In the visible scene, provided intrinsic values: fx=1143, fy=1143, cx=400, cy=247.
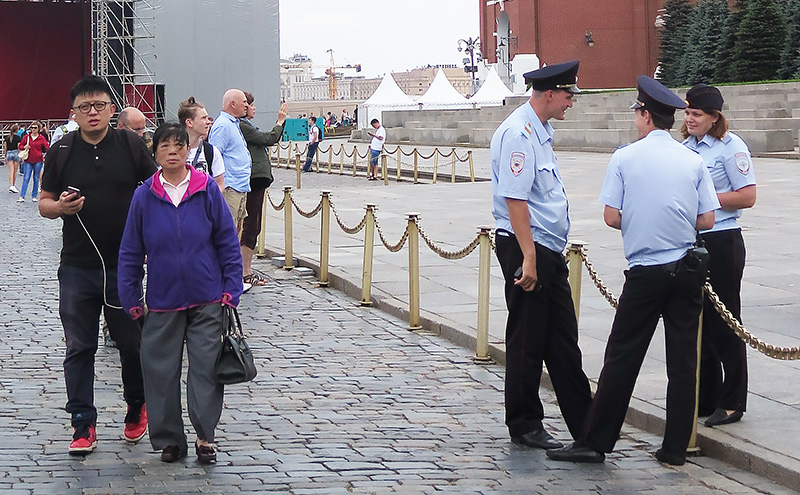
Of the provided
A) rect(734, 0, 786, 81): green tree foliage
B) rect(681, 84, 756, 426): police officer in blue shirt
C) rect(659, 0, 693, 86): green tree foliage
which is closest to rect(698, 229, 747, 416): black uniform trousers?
rect(681, 84, 756, 426): police officer in blue shirt

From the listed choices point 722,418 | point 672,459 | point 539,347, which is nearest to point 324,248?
point 539,347

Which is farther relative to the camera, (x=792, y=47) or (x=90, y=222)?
(x=792, y=47)

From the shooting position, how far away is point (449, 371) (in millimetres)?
8039

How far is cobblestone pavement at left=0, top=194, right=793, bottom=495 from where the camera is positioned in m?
5.42

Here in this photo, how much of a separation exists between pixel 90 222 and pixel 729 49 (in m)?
32.9

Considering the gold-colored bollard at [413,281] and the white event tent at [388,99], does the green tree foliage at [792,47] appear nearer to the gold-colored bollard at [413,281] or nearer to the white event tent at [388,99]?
the white event tent at [388,99]

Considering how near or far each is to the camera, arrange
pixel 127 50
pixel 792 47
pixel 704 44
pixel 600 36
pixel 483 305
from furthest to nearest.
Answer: pixel 600 36 → pixel 704 44 → pixel 127 50 → pixel 792 47 → pixel 483 305

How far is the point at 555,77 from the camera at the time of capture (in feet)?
19.1

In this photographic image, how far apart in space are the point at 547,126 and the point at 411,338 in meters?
3.60

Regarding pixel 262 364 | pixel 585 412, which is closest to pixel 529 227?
pixel 585 412

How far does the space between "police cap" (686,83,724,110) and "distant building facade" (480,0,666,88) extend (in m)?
47.9

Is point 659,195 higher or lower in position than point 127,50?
lower

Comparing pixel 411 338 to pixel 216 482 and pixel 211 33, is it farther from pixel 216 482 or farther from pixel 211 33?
pixel 211 33

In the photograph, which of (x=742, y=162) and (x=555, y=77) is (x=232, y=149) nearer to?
(x=555, y=77)
